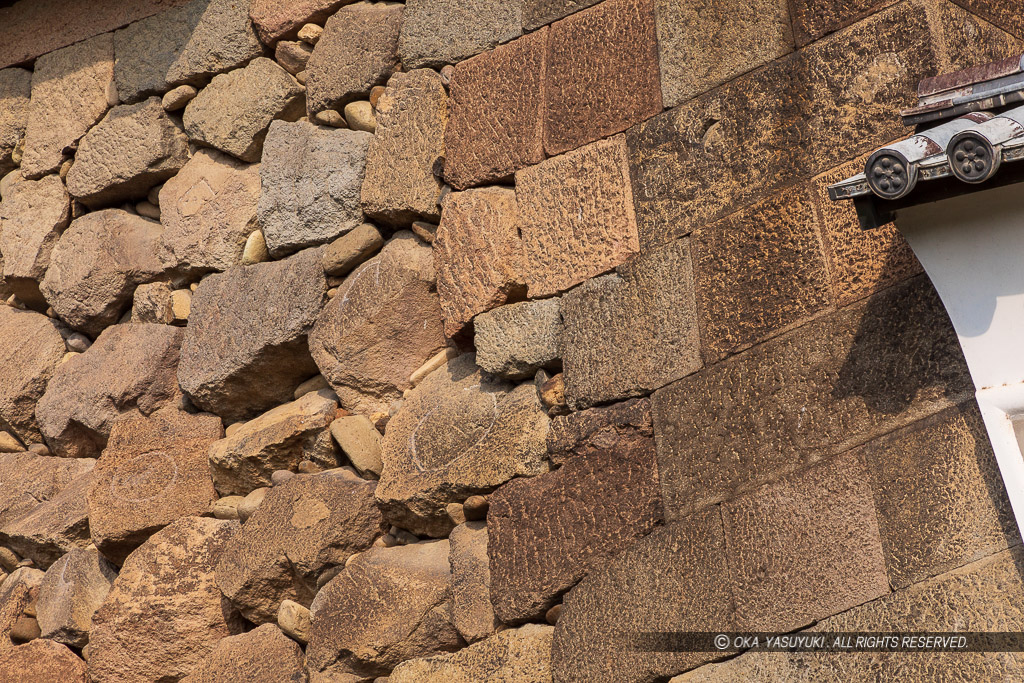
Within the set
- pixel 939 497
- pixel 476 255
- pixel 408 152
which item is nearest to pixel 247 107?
pixel 408 152

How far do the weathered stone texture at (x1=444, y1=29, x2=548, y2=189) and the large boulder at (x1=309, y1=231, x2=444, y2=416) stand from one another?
35 cm

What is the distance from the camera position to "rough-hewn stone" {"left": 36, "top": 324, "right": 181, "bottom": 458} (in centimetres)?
431

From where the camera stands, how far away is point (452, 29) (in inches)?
154

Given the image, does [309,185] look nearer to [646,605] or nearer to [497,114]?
[497,114]

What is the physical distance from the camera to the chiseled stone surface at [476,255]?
138 inches

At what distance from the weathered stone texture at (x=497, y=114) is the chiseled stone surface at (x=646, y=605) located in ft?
4.20

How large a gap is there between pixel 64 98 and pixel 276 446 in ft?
6.82

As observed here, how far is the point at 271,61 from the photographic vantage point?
4434mm

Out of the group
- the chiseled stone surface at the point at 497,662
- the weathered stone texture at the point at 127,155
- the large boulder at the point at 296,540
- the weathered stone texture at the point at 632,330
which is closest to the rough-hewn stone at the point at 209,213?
the weathered stone texture at the point at 127,155

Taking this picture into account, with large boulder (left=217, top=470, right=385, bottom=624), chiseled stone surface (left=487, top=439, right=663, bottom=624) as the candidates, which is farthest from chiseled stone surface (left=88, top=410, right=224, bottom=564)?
chiseled stone surface (left=487, top=439, right=663, bottom=624)

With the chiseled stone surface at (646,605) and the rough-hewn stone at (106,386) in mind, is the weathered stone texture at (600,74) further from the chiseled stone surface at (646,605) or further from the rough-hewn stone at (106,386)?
the rough-hewn stone at (106,386)

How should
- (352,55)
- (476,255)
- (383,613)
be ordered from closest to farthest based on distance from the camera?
(383,613), (476,255), (352,55)

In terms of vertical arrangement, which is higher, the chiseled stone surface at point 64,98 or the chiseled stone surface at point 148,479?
the chiseled stone surface at point 64,98

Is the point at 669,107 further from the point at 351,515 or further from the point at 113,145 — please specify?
the point at 113,145
